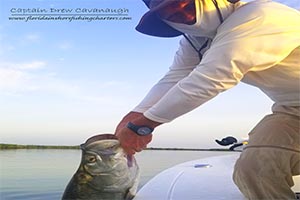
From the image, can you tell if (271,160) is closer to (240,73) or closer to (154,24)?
(240,73)

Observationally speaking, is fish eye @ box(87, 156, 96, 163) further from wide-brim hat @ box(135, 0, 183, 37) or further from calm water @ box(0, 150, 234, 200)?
wide-brim hat @ box(135, 0, 183, 37)

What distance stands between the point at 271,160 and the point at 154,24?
1.23 ft

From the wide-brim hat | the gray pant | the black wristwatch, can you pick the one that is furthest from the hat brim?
the gray pant

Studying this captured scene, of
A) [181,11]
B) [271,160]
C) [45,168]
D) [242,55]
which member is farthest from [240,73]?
[45,168]

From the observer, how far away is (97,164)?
2.43ft

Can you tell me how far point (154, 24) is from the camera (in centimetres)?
75

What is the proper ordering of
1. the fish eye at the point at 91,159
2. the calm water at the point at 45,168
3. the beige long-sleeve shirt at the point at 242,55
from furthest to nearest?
the calm water at the point at 45,168, the fish eye at the point at 91,159, the beige long-sleeve shirt at the point at 242,55

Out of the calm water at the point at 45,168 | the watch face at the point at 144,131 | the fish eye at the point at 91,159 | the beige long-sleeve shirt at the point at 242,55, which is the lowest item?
the calm water at the point at 45,168

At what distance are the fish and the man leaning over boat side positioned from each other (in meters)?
0.03

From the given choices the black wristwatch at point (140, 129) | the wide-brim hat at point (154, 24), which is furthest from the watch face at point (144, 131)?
the wide-brim hat at point (154, 24)

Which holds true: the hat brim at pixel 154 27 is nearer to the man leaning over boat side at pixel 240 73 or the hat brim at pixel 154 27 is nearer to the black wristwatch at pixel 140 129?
the man leaning over boat side at pixel 240 73

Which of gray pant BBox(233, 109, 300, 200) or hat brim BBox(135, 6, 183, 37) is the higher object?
hat brim BBox(135, 6, 183, 37)

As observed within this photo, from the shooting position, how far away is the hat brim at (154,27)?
2.42ft

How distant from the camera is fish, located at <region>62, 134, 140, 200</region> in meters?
0.74
